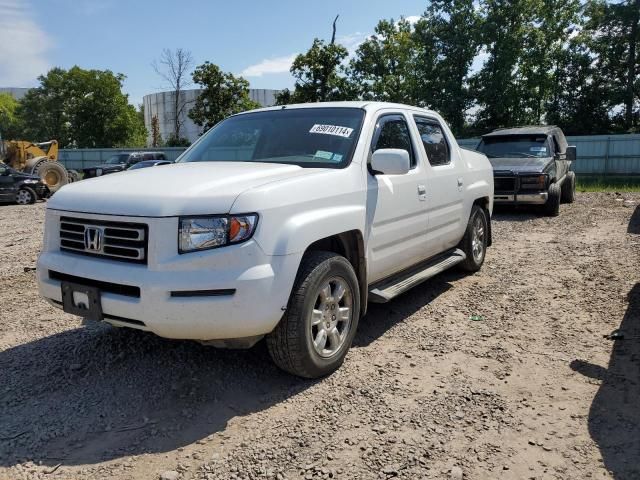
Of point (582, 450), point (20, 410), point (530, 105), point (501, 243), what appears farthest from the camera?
point (530, 105)

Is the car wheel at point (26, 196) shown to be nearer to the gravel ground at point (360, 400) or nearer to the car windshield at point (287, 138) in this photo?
the gravel ground at point (360, 400)

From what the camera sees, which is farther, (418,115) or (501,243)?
(501,243)

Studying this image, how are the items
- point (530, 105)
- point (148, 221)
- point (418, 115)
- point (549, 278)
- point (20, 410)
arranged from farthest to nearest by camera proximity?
point (530, 105) → point (549, 278) → point (418, 115) → point (20, 410) → point (148, 221)

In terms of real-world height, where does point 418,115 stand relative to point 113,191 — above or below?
above

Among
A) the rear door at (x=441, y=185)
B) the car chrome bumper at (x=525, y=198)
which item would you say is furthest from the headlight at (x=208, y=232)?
the car chrome bumper at (x=525, y=198)

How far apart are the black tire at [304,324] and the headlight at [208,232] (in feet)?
1.75

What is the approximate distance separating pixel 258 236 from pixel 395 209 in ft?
5.44

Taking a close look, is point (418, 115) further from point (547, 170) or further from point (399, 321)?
point (547, 170)

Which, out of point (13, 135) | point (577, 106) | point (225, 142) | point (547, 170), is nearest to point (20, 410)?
point (225, 142)

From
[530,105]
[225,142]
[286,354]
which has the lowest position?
[286,354]

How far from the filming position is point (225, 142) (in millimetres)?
4801

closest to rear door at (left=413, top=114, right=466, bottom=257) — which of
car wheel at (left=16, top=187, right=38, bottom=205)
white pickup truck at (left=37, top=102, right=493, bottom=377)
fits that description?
white pickup truck at (left=37, top=102, right=493, bottom=377)

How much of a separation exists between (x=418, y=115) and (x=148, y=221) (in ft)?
10.4

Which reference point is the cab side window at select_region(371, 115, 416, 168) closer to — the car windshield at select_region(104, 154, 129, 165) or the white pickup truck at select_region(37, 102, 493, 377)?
the white pickup truck at select_region(37, 102, 493, 377)
